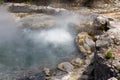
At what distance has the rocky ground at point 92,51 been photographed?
18.5 metres

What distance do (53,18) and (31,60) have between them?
766cm

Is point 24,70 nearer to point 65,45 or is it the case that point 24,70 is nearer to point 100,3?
point 65,45

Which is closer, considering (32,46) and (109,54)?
(109,54)

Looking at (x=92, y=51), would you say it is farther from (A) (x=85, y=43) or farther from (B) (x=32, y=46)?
(B) (x=32, y=46)

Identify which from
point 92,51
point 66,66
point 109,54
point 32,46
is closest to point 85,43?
point 92,51

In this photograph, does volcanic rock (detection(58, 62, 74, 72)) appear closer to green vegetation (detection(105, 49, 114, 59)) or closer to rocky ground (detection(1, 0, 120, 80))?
rocky ground (detection(1, 0, 120, 80))

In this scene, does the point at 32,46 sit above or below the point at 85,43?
below

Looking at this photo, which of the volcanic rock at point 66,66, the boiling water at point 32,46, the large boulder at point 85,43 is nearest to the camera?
the volcanic rock at point 66,66

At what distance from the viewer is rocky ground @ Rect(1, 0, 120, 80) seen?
18503mm

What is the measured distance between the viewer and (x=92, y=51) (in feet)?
78.5

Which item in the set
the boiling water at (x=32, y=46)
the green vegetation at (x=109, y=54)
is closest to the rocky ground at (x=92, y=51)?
the green vegetation at (x=109, y=54)

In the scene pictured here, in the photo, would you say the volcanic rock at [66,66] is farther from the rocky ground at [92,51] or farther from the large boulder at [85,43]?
the large boulder at [85,43]

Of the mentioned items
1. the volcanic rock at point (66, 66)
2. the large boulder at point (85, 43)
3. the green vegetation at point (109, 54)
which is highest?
the green vegetation at point (109, 54)

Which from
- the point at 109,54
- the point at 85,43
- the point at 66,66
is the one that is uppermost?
the point at 109,54
